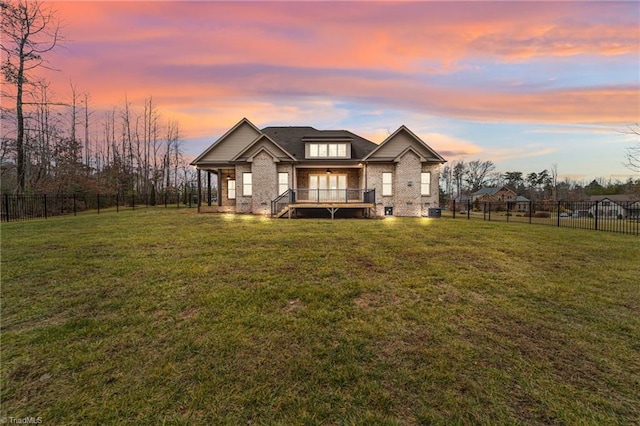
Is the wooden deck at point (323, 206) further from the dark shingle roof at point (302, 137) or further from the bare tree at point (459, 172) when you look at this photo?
the bare tree at point (459, 172)

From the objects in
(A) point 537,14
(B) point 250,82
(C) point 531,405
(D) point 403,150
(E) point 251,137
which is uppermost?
Result: (B) point 250,82

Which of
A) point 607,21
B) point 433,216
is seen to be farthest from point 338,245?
point 607,21

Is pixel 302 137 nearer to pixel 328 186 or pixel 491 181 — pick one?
pixel 328 186

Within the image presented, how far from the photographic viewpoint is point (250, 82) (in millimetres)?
20062

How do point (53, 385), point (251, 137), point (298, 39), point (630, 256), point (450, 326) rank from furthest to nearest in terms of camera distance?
point (251, 137) < point (298, 39) < point (630, 256) < point (450, 326) < point (53, 385)

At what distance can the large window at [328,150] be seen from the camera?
2169 centimetres

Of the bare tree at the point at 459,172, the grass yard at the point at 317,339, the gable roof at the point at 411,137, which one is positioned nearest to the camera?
the grass yard at the point at 317,339

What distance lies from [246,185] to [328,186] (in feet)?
21.8

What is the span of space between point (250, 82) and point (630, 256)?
73.1 ft

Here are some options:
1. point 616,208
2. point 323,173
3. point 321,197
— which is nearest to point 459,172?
point 616,208

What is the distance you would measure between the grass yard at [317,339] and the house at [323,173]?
12871 millimetres

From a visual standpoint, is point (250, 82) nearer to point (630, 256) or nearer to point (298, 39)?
point (298, 39)

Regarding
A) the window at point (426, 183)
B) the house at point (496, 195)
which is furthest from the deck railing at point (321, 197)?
the house at point (496, 195)

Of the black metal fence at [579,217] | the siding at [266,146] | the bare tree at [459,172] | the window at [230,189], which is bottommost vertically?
the black metal fence at [579,217]
